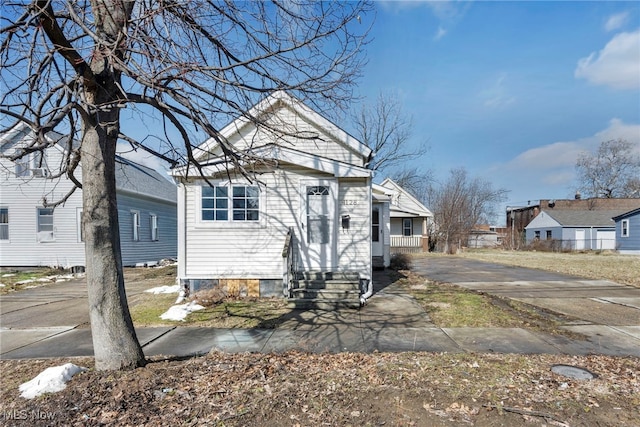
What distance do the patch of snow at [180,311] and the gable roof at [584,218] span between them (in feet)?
137

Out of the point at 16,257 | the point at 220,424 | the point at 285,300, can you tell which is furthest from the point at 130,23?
the point at 16,257

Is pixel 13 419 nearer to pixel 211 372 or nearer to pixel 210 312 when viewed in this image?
pixel 211 372

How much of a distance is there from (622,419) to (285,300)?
615 centimetres

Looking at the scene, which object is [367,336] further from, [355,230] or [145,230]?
[145,230]

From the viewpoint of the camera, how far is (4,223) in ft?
51.9

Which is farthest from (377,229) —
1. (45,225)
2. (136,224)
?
(45,225)

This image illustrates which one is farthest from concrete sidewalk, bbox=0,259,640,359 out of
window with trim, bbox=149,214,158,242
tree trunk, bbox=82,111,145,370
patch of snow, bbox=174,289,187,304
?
window with trim, bbox=149,214,158,242

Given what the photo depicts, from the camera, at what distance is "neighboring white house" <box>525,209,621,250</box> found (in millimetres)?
36188

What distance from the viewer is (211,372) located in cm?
404

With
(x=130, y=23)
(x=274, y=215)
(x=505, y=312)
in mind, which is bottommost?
(x=505, y=312)

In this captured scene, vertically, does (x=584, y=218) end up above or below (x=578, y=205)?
below

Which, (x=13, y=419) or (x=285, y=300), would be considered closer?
(x=13, y=419)

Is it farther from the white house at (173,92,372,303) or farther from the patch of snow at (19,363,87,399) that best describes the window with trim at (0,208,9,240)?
the patch of snow at (19,363,87,399)

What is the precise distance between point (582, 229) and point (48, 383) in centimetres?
4639
